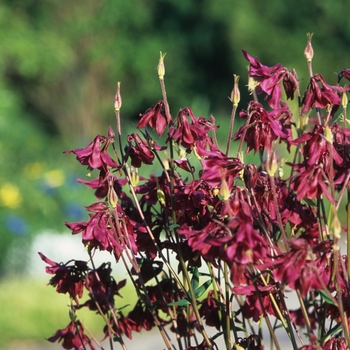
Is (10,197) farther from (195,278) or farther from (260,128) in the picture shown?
(260,128)

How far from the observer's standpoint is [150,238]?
4.72ft

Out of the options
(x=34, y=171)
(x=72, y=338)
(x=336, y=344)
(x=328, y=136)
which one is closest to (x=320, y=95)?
(x=328, y=136)

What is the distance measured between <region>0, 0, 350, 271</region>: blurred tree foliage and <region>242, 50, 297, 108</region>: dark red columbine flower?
24.8 feet

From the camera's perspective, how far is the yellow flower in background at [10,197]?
6070 mm

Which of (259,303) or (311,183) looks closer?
(311,183)

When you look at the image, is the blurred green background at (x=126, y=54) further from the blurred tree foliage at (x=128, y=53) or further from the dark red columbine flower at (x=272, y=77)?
the dark red columbine flower at (x=272, y=77)

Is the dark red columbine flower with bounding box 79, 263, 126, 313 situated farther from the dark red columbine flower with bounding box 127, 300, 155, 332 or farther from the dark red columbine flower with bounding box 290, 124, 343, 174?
the dark red columbine flower with bounding box 290, 124, 343, 174

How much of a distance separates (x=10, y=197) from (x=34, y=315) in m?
2.09

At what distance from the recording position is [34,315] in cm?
421

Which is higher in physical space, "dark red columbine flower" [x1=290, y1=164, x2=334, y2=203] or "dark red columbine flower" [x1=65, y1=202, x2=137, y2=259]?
"dark red columbine flower" [x1=65, y1=202, x2=137, y2=259]

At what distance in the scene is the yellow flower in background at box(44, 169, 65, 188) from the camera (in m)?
6.50

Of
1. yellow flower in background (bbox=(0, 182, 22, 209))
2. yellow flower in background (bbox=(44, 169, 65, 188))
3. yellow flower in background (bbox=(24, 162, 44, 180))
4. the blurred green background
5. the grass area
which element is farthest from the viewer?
the blurred green background

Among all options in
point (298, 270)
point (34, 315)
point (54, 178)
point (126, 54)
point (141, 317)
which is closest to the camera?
point (298, 270)

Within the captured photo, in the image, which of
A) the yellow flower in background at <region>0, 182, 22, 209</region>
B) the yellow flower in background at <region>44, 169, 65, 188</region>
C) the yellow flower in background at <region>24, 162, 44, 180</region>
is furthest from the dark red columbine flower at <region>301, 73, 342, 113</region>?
the yellow flower in background at <region>24, 162, 44, 180</region>
